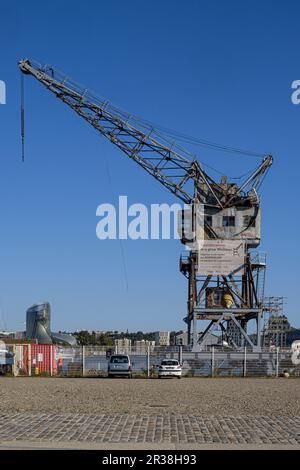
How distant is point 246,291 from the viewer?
5653 cm

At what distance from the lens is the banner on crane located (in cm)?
5478

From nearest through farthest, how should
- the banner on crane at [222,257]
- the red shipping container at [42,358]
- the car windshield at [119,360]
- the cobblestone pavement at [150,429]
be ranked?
1. the cobblestone pavement at [150,429]
2. the car windshield at [119,360]
3. the red shipping container at [42,358]
4. the banner on crane at [222,257]

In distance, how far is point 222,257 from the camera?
55.1 meters

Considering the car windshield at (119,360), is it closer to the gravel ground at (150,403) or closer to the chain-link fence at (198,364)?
the chain-link fence at (198,364)

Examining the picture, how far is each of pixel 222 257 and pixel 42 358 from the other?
17.3 meters

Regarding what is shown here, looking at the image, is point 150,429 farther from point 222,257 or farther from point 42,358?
point 222,257

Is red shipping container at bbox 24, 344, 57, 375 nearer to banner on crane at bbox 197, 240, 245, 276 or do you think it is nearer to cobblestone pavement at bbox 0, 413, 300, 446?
banner on crane at bbox 197, 240, 245, 276

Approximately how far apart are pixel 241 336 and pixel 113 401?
38021 millimetres

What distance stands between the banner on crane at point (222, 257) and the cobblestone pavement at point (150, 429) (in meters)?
37.8

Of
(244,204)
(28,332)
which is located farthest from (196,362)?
(28,332)

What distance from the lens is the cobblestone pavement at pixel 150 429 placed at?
1256cm

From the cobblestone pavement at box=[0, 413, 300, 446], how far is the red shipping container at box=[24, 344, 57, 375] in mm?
28137

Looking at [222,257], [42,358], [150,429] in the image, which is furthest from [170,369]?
[150,429]

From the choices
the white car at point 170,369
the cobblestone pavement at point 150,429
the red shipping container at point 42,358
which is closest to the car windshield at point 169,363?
the white car at point 170,369
